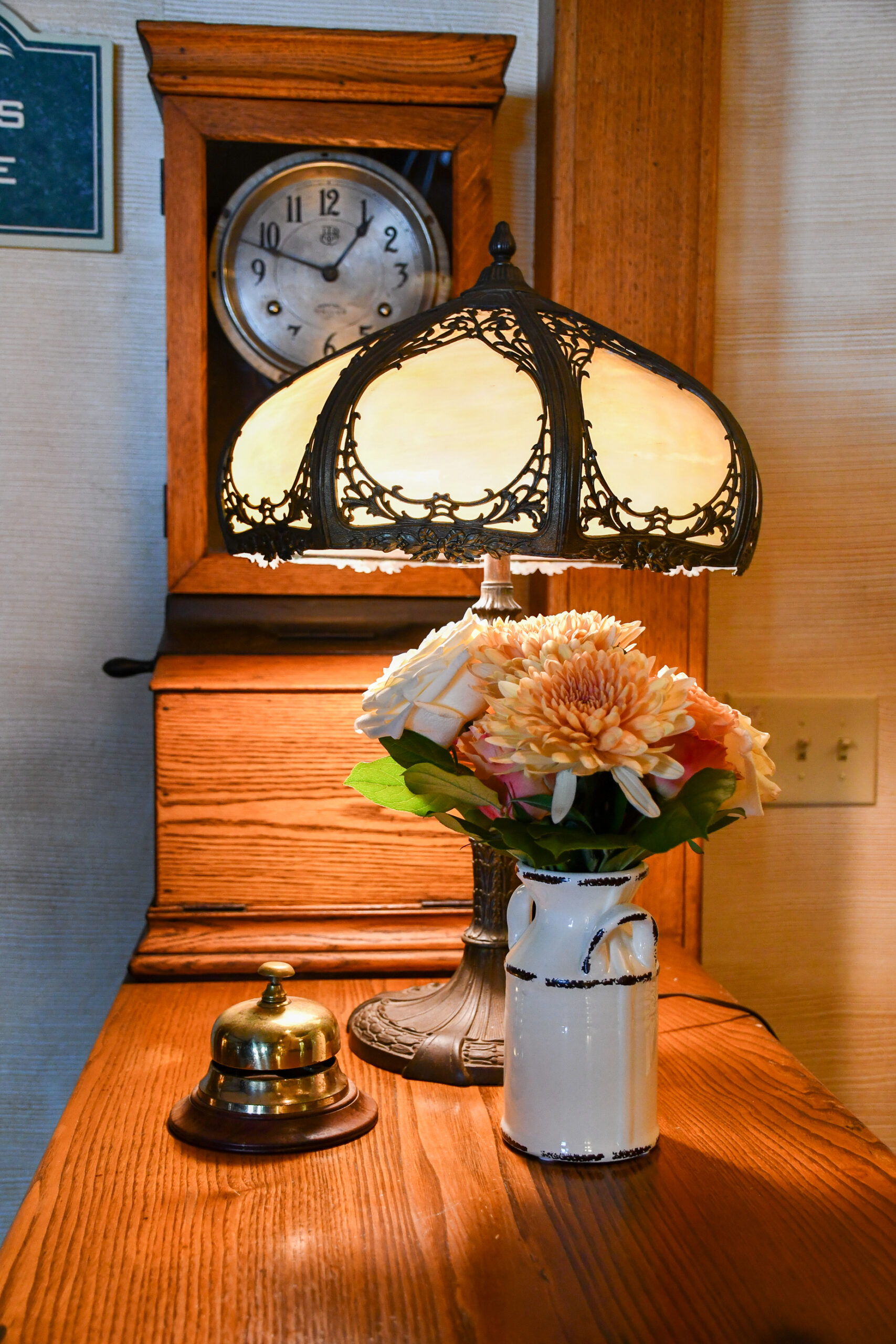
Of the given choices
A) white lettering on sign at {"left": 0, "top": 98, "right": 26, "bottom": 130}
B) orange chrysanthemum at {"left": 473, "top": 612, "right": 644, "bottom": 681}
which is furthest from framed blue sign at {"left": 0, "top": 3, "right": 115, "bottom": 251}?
orange chrysanthemum at {"left": 473, "top": 612, "right": 644, "bottom": 681}

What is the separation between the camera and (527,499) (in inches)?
28.0

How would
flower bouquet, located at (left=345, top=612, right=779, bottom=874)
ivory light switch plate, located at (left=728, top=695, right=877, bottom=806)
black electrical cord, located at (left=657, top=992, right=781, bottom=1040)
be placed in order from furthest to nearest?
ivory light switch plate, located at (left=728, top=695, right=877, bottom=806) < black electrical cord, located at (left=657, top=992, right=781, bottom=1040) < flower bouquet, located at (left=345, top=612, right=779, bottom=874)

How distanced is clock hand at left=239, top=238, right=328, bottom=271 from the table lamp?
0.41m

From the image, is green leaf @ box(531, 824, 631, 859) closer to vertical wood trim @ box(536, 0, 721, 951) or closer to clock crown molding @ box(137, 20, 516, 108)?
vertical wood trim @ box(536, 0, 721, 951)

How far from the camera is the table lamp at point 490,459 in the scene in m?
0.72

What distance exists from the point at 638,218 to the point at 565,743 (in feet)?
2.58

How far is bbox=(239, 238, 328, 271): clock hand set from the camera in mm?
1206

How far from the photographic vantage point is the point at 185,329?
1.18 meters

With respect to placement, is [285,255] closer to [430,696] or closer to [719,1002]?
[430,696]

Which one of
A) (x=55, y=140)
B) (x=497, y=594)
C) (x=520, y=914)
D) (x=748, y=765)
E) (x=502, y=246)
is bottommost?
(x=520, y=914)

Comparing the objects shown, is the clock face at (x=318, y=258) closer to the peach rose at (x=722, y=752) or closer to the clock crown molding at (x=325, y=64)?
the clock crown molding at (x=325, y=64)

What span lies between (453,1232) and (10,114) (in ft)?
4.05

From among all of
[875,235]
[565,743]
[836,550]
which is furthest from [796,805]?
[565,743]

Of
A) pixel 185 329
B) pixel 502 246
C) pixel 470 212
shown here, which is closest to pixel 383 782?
pixel 502 246
